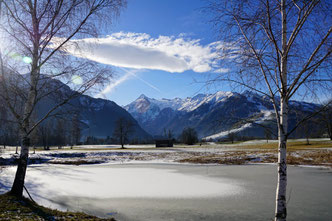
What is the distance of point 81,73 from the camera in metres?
9.59

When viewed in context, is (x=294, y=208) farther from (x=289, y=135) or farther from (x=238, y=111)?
(x=238, y=111)

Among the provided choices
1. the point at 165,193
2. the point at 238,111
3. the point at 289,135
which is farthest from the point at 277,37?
the point at 165,193

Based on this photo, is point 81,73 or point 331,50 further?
point 81,73

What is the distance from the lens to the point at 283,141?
544 centimetres

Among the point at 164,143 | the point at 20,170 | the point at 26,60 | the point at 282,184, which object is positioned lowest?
the point at 164,143

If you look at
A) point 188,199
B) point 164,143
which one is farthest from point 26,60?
point 164,143

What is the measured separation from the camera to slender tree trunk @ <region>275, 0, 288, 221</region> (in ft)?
17.2

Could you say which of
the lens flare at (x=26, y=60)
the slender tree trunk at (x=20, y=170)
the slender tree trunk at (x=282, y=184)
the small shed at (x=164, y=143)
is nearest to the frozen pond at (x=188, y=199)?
the slender tree trunk at (x=20, y=170)

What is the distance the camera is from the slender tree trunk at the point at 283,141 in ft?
17.2

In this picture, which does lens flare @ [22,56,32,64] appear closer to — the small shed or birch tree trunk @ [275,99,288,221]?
birch tree trunk @ [275,99,288,221]

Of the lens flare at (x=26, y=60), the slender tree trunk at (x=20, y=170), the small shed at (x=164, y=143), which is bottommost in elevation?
the small shed at (x=164, y=143)

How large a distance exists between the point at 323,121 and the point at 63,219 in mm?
7733

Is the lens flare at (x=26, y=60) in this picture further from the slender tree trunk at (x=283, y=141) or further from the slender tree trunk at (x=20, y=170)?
the slender tree trunk at (x=283, y=141)

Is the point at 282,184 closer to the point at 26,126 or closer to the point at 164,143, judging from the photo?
the point at 26,126
